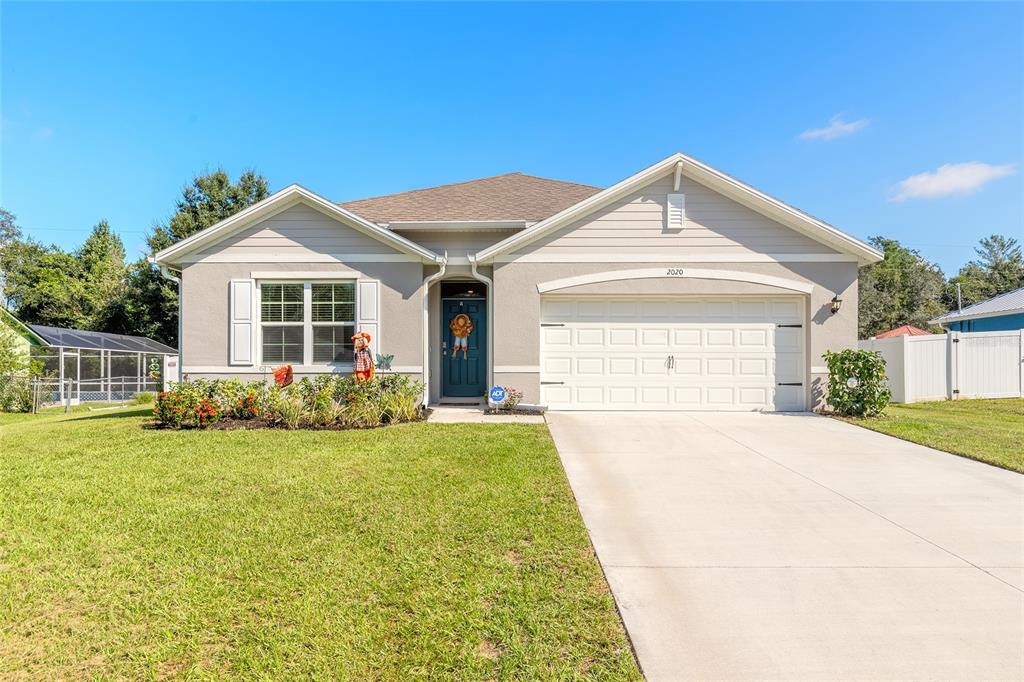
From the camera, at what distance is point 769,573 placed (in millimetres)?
3061

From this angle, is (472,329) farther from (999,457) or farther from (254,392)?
(999,457)

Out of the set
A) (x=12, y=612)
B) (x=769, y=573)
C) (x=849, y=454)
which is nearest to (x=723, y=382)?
(x=849, y=454)

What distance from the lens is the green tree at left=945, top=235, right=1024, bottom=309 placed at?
132ft

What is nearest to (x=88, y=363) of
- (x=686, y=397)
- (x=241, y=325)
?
(x=241, y=325)

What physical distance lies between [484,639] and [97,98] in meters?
17.1

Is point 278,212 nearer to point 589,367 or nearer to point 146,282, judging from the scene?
point 589,367

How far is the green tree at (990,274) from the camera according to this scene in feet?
132

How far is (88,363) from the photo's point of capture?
16844mm

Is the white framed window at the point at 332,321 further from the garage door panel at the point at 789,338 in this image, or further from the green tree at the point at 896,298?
the green tree at the point at 896,298

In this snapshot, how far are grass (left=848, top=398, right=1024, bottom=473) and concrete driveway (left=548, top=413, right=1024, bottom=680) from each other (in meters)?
0.58

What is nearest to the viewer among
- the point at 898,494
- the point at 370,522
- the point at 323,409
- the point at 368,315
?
the point at 370,522

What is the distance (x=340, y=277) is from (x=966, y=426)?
11.2 metres

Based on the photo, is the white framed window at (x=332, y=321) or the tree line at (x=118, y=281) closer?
the white framed window at (x=332, y=321)

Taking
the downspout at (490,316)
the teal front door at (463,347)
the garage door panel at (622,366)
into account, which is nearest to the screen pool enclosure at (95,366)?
the teal front door at (463,347)
